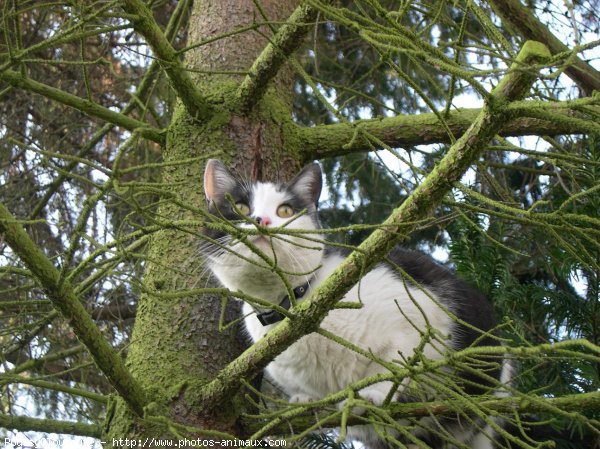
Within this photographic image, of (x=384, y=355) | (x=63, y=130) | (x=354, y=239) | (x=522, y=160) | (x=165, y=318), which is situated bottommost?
(x=384, y=355)

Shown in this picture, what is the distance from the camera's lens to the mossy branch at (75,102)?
2.48 metres

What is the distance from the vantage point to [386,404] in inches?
80.7

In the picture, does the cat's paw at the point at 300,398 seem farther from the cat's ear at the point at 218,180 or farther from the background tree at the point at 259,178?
the cat's ear at the point at 218,180

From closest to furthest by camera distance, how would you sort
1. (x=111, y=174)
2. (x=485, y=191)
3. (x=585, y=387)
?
(x=111, y=174)
(x=585, y=387)
(x=485, y=191)

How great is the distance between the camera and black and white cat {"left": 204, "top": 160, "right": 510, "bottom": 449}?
9.10ft

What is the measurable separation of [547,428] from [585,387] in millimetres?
318

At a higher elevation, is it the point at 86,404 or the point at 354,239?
the point at 354,239

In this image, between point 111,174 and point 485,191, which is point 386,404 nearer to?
point 111,174

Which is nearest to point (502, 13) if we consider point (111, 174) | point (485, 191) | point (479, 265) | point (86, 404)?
point (479, 265)

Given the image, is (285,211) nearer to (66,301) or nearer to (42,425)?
(42,425)

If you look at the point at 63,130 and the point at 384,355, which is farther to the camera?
the point at 63,130

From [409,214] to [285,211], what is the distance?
125 centimetres

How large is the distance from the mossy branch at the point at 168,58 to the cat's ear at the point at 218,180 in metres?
0.22

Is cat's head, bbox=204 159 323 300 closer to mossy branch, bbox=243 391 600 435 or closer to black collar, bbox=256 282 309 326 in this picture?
black collar, bbox=256 282 309 326
